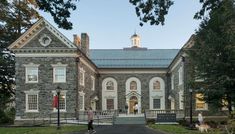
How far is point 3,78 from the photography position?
175ft

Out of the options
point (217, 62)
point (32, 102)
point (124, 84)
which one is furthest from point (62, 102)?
point (217, 62)

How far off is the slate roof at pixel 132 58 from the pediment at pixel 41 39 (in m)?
17.2

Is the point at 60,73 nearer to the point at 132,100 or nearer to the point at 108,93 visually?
the point at 108,93

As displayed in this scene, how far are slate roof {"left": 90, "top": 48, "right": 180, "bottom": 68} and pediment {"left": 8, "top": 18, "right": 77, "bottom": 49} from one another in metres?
17.2

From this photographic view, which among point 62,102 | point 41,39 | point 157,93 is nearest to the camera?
point 41,39

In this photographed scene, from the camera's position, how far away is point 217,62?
3544 cm

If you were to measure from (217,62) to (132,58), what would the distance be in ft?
103

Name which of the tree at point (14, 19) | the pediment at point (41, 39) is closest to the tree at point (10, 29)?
the tree at point (14, 19)

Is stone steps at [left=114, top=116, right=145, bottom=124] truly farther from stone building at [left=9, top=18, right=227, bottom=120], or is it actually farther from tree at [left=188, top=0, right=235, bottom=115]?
tree at [left=188, top=0, right=235, bottom=115]

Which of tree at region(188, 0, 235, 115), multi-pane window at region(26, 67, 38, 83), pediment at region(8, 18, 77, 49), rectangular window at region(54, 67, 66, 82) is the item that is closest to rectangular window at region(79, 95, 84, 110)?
rectangular window at region(54, 67, 66, 82)

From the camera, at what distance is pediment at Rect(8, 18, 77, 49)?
46406 millimetres

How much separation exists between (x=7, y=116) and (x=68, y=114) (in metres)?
9.08

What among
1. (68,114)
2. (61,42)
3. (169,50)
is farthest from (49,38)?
(169,50)

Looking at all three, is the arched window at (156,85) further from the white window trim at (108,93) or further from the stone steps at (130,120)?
the stone steps at (130,120)
